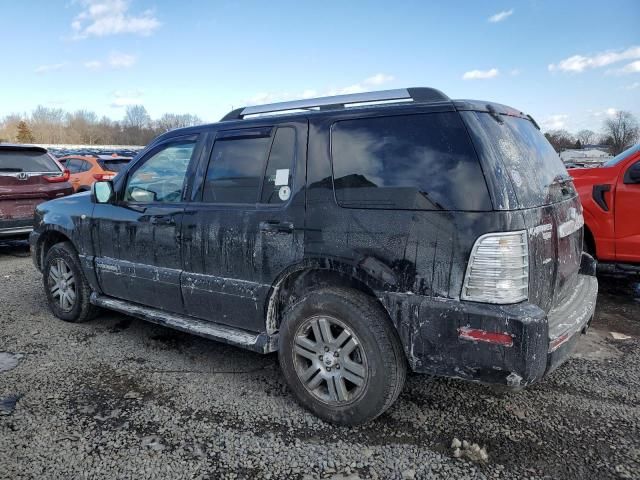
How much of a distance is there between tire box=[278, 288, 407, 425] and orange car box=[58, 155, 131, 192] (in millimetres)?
10933

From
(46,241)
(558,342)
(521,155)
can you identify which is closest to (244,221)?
(521,155)

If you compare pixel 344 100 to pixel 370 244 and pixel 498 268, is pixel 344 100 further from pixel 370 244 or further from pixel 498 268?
pixel 498 268

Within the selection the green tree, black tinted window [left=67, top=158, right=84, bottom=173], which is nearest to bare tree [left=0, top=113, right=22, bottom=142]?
the green tree

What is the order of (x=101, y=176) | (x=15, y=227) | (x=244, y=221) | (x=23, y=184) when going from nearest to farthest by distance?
(x=244, y=221) → (x=15, y=227) → (x=23, y=184) → (x=101, y=176)

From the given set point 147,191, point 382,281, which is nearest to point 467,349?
point 382,281

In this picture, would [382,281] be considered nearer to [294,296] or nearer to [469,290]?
[469,290]

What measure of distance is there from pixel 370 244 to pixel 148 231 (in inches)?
79.4

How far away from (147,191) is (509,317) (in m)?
2.98

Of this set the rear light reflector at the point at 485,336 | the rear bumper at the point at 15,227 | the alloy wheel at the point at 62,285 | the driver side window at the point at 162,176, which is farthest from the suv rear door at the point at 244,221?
the rear bumper at the point at 15,227

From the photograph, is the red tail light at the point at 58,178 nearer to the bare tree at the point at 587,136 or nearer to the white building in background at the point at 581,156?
the white building in background at the point at 581,156

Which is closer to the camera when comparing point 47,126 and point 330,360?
point 330,360

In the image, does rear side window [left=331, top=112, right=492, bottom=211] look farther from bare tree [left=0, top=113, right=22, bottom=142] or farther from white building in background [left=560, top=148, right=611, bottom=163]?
bare tree [left=0, top=113, right=22, bottom=142]

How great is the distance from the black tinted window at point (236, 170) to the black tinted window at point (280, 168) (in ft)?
0.22

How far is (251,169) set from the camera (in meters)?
3.31
